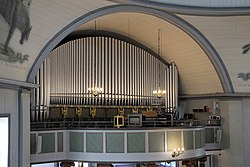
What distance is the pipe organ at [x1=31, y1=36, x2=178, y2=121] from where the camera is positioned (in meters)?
14.2

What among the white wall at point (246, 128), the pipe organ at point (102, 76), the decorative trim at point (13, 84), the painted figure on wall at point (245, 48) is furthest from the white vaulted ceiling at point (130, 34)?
the painted figure on wall at point (245, 48)

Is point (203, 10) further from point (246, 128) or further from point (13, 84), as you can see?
point (13, 84)

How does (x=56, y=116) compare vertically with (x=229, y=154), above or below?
above

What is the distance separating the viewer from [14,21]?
9.37 metres

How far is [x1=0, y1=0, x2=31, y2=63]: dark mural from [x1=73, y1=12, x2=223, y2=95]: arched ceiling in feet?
17.0

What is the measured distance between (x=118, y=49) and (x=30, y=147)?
5.92 m

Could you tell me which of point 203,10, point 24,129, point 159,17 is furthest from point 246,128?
point 24,129

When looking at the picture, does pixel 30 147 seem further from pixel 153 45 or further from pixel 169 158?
pixel 153 45

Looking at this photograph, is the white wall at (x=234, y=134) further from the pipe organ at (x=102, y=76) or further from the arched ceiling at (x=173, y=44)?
the pipe organ at (x=102, y=76)

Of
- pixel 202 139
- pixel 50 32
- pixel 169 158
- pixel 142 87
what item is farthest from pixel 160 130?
pixel 50 32

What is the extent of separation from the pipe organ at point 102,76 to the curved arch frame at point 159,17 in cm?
193

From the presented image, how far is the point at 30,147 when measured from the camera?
1212 cm

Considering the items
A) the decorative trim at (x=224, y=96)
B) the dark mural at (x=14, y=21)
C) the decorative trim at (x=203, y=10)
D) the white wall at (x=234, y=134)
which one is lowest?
the white wall at (x=234, y=134)

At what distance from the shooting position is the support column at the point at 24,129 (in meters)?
10.9
